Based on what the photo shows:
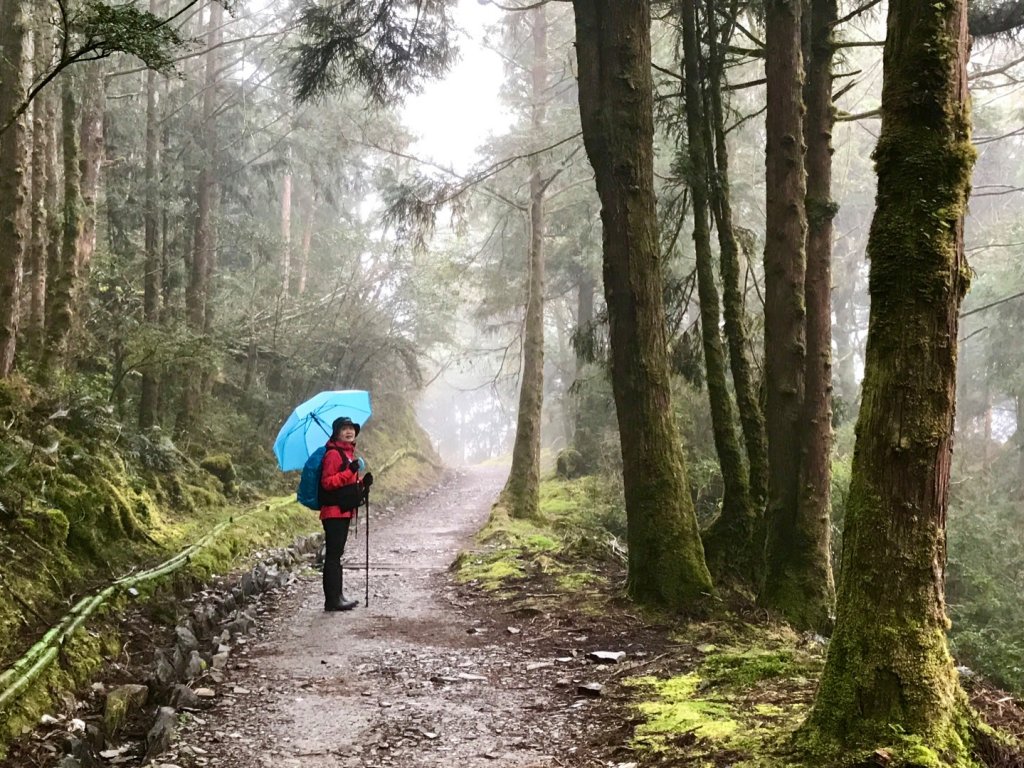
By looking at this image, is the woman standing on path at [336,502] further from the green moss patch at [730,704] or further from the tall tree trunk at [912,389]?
the tall tree trunk at [912,389]

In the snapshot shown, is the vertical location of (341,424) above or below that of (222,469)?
above

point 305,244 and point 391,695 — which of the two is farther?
point 305,244

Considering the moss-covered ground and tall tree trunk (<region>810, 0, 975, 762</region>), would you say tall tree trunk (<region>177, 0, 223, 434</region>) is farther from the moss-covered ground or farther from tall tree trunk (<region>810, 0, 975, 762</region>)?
tall tree trunk (<region>810, 0, 975, 762</region>)

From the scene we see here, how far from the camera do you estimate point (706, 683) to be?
4.36 metres

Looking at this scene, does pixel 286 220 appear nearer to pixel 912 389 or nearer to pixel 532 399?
pixel 532 399

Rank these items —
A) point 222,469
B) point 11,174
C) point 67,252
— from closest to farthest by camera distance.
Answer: point 11,174, point 67,252, point 222,469

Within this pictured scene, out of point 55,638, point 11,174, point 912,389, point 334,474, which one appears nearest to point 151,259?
point 11,174

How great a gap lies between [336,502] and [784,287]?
485cm

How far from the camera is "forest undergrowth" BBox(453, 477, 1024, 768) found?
9.72ft

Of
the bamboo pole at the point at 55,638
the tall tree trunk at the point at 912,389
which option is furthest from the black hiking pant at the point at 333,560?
the tall tree trunk at the point at 912,389

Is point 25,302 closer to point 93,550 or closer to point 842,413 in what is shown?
point 93,550

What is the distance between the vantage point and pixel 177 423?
14062mm

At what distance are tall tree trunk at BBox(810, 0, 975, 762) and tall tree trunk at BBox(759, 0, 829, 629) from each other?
13.6 ft

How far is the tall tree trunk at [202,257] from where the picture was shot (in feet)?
46.6
